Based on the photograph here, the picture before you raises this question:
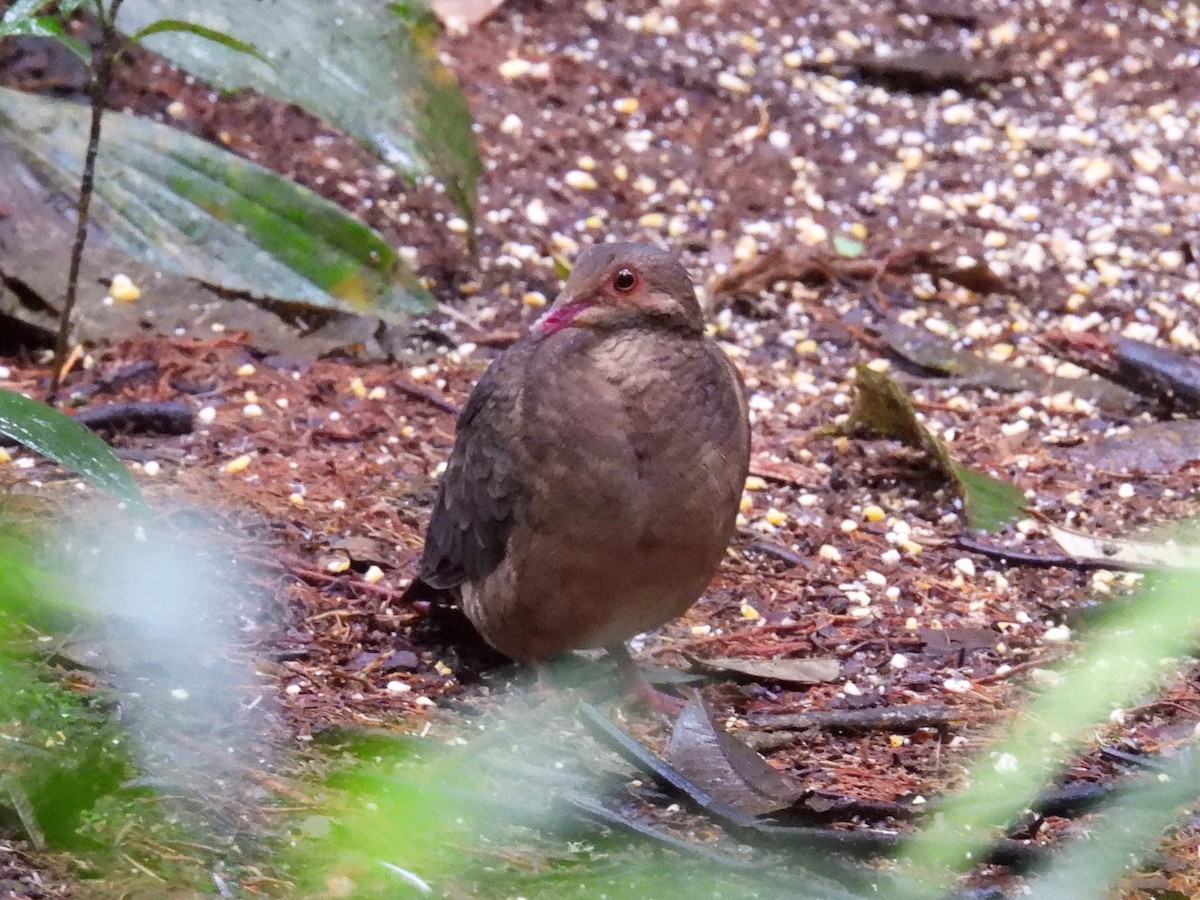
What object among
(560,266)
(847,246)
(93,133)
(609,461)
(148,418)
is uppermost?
(847,246)

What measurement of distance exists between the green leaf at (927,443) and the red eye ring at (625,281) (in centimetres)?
150

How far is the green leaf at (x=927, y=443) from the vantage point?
4.37 metres

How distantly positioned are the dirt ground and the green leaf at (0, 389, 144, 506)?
0.82 metres

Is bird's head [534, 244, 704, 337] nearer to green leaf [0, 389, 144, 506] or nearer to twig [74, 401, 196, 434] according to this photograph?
green leaf [0, 389, 144, 506]

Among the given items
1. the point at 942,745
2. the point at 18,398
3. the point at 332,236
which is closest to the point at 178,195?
the point at 332,236

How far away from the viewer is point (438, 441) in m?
4.65

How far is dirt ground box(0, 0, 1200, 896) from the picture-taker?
3627mm

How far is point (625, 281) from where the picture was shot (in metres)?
3.28

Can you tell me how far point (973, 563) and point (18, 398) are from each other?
271 centimetres

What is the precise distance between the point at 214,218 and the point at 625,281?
2.07 metres

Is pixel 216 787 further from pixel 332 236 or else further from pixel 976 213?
pixel 976 213

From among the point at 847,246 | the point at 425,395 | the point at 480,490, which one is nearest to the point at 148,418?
the point at 425,395

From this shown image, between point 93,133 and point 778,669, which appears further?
point 93,133

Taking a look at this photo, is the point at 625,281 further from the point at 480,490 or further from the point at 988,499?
the point at 988,499
